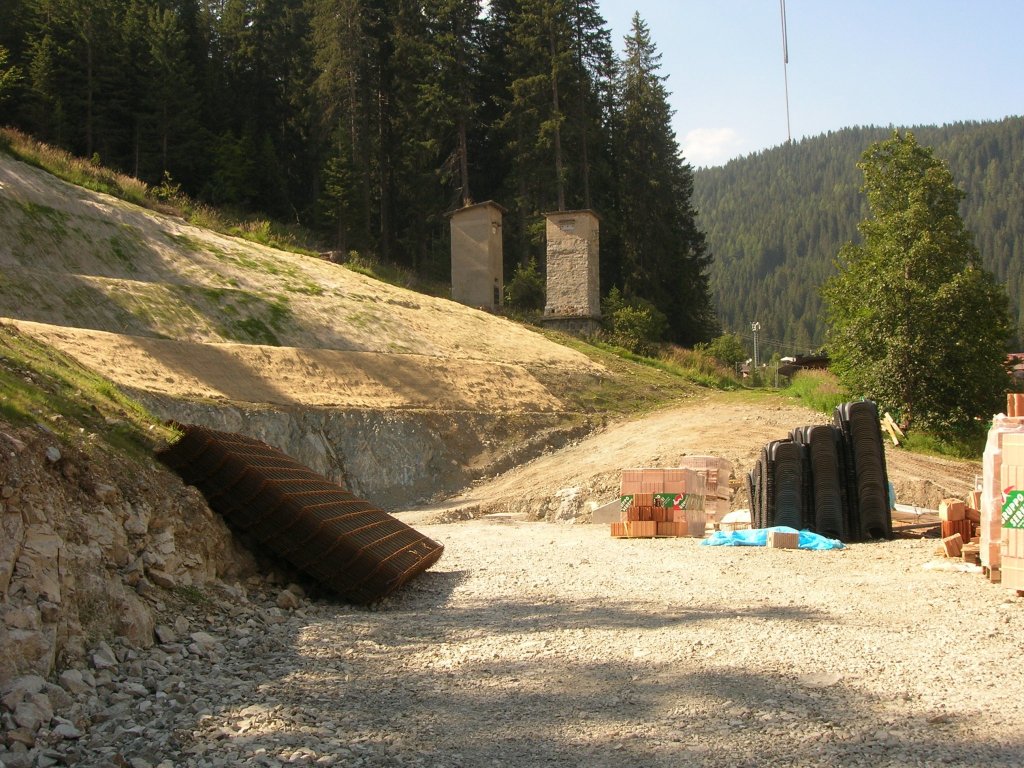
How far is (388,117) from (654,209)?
611 inches

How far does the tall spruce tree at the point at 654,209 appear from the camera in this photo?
Answer: 5059 centimetres

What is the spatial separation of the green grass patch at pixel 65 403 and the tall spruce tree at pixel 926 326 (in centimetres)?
2059

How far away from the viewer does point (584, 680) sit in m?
6.44

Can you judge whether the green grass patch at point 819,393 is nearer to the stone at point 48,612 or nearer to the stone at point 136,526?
the stone at point 136,526

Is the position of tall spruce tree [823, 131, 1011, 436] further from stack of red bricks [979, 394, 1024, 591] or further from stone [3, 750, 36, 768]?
stone [3, 750, 36, 768]

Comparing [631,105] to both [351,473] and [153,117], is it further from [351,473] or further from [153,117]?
[351,473]

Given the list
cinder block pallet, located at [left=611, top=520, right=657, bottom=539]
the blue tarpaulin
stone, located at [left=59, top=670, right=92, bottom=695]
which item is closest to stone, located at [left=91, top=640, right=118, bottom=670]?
stone, located at [left=59, top=670, right=92, bottom=695]

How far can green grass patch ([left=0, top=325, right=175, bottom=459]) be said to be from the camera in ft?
26.8

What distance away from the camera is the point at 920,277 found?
25656 millimetres

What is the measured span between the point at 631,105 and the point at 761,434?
34.0 meters

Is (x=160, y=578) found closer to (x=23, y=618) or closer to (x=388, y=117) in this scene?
(x=23, y=618)

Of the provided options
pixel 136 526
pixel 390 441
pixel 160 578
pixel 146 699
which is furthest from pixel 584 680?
pixel 390 441

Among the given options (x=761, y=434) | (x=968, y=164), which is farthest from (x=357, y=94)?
(x=968, y=164)

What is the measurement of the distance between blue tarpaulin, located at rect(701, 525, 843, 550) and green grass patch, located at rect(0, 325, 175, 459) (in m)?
7.84
